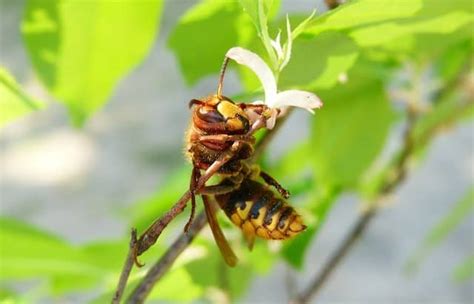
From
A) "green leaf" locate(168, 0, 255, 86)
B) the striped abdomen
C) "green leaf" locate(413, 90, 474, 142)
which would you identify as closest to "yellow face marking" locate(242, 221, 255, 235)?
the striped abdomen

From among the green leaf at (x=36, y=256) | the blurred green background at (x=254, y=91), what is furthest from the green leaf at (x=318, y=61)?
the green leaf at (x=36, y=256)

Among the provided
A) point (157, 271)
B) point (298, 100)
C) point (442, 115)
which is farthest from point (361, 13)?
point (442, 115)

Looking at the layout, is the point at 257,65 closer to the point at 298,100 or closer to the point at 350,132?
the point at 298,100

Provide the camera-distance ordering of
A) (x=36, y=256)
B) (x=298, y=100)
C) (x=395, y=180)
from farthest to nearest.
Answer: (x=395, y=180) < (x=36, y=256) < (x=298, y=100)

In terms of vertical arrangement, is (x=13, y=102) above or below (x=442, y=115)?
above

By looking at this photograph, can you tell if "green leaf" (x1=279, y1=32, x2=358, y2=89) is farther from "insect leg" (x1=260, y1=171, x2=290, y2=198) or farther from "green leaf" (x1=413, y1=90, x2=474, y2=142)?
"green leaf" (x1=413, y1=90, x2=474, y2=142)

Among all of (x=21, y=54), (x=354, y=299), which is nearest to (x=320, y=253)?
(x=354, y=299)

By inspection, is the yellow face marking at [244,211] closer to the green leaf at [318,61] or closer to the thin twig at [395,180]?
the green leaf at [318,61]
